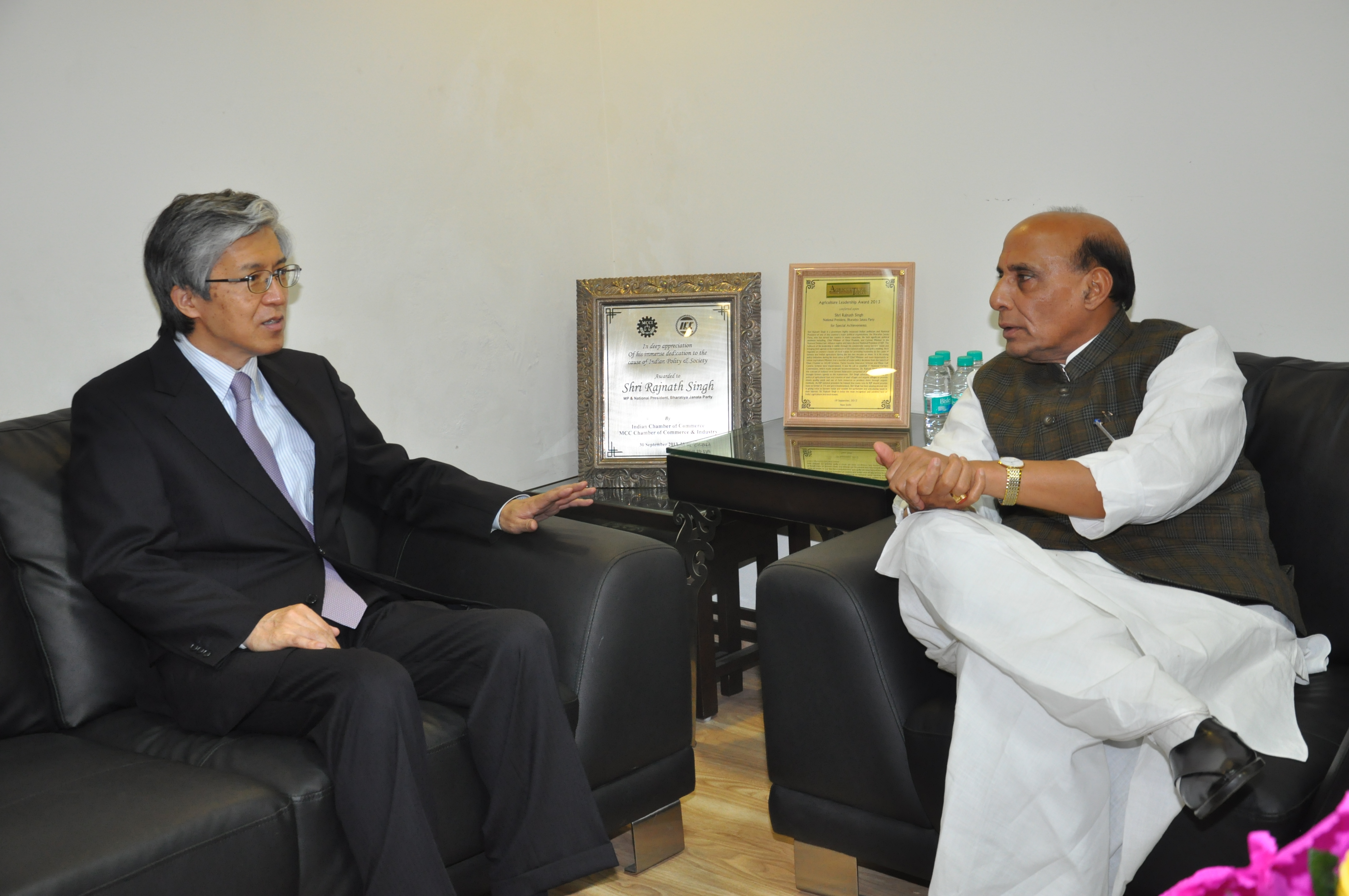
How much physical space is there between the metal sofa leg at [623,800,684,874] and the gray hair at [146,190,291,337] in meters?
1.29

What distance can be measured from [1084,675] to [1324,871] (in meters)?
1.03

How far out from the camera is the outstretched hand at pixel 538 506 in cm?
207

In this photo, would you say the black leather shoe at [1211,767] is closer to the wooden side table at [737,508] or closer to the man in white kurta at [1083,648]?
the man in white kurta at [1083,648]

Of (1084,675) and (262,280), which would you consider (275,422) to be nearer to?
(262,280)

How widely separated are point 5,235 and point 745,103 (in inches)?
72.9

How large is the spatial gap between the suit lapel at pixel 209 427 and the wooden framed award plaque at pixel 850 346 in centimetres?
132

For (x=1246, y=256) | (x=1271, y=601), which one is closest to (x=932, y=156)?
(x=1246, y=256)

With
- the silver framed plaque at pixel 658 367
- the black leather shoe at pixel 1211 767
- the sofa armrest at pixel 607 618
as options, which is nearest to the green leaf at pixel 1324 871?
the black leather shoe at pixel 1211 767

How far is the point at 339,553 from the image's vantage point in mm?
2037

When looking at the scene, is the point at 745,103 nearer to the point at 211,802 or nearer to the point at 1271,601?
the point at 1271,601

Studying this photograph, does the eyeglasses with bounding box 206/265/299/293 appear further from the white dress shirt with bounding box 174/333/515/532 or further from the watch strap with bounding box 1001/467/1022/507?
the watch strap with bounding box 1001/467/1022/507

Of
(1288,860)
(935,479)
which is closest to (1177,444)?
(935,479)

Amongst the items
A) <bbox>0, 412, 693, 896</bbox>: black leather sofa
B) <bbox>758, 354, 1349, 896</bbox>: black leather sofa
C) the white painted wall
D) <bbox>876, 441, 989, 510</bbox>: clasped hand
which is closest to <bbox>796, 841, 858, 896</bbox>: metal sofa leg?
<bbox>758, 354, 1349, 896</bbox>: black leather sofa

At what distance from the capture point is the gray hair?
188cm
